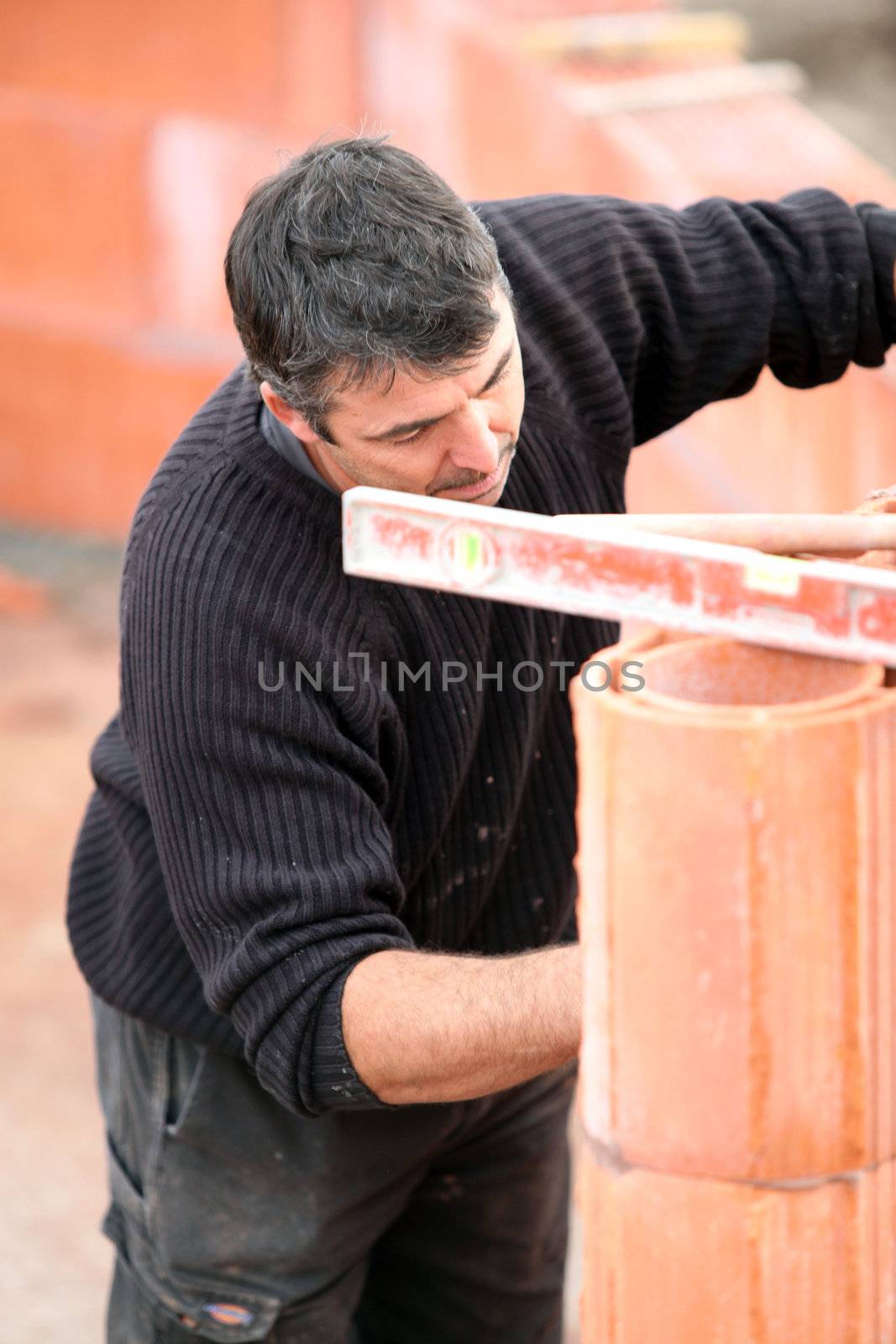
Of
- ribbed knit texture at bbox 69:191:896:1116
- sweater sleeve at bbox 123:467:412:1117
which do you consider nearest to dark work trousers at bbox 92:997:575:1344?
ribbed knit texture at bbox 69:191:896:1116

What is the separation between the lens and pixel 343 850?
5.07ft

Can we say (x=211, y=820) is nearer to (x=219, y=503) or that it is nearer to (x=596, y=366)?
(x=219, y=503)

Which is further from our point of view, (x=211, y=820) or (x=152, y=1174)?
(x=152, y=1174)

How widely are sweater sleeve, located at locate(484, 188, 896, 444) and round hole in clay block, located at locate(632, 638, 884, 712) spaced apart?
3.17ft

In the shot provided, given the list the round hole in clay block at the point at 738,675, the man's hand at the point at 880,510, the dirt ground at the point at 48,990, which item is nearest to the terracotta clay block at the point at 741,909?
the round hole in clay block at the point at 738,675

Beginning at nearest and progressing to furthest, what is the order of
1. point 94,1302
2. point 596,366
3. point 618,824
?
point 618,824, point 596,366, point 94,1302

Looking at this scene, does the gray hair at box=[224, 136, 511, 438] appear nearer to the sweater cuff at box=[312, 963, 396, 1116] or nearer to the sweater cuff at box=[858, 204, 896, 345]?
the sweater cuff at box=[312, 963, 396, 1116]

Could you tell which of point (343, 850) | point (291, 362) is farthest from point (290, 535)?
point (343, 850)

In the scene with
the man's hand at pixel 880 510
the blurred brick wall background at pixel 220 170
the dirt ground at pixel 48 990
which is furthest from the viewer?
the blurred brick wall background at pixel 220 170

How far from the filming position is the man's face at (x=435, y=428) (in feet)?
4.85

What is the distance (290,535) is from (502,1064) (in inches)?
22.1

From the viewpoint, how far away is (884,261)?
199 centimetres

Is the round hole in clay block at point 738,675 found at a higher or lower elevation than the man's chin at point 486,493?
higher

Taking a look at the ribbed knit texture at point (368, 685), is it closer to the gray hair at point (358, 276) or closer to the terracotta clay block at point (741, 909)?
the gray hair at point (358, 276)
